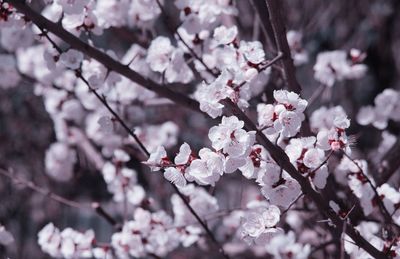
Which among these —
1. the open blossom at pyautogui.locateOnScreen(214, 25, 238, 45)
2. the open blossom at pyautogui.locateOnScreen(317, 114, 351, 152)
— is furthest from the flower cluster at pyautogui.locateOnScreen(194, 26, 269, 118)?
the open blossom at pyautogui.locateOnScreen(317, 114, 351, 152)

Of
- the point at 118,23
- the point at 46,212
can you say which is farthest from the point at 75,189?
the point at 118,23

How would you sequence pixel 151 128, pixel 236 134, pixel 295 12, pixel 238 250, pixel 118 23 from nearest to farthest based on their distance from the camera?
pixel 236 134 → pixel 118 23 → pixel 238 250 → pixel 151 128 → pixel 295 12

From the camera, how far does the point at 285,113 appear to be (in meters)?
2.09

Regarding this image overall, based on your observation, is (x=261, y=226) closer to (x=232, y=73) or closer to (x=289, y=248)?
(x=232, y=73)

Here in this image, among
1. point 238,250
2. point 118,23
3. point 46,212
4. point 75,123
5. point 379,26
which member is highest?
point 379,26

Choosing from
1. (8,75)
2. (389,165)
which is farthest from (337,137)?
(8,75)

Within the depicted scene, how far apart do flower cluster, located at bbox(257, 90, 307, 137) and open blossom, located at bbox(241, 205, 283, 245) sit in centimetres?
29

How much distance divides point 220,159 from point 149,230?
1.30 m

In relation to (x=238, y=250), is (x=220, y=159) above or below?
below

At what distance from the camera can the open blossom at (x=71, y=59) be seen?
274cm

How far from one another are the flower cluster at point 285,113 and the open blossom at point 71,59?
1027 mm

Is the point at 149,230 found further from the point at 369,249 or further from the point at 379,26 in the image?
the point at 379,26

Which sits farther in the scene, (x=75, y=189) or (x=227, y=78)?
(x=75, y=189)

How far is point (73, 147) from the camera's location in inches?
192
